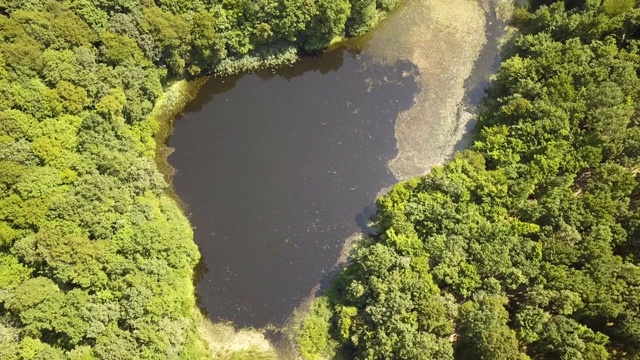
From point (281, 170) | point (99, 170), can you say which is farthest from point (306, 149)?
point (99, 170)

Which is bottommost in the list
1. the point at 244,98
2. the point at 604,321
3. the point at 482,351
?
the point at 482,351

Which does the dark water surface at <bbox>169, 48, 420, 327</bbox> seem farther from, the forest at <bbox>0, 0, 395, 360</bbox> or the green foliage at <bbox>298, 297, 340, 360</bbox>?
the forest at <bbox>0, 0, 395, 360</bbox>

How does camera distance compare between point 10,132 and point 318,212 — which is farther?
point 318,212

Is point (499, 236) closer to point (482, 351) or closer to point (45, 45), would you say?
point (482, 351)

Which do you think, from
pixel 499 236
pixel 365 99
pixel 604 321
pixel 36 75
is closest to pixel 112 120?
pixel 36 75

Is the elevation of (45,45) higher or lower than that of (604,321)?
higher

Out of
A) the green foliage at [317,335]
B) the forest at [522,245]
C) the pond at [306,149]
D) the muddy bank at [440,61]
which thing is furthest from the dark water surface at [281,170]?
the forest at [522,245]

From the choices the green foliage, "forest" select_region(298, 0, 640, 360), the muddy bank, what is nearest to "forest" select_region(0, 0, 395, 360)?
the green foliage
